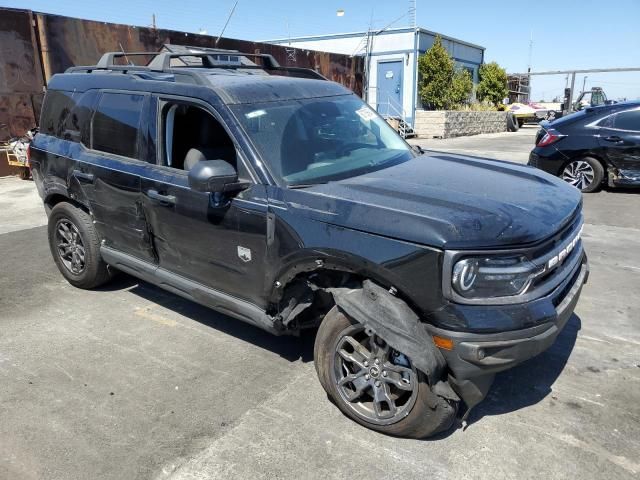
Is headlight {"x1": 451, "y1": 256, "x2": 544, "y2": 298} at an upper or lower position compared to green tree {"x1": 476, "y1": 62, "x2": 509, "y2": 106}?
lower

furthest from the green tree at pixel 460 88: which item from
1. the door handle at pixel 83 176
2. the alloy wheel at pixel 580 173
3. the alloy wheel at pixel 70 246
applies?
the door handle at pixel 83 176

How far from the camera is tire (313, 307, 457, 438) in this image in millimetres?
2766

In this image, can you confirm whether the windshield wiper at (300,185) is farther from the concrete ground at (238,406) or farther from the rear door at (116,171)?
the rear door at (116,171)

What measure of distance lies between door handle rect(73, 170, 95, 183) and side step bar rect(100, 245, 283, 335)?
612 millimetres

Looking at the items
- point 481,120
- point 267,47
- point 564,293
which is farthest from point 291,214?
point 481,120

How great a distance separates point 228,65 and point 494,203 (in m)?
2.94

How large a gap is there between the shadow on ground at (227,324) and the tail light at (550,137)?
7.04 meters

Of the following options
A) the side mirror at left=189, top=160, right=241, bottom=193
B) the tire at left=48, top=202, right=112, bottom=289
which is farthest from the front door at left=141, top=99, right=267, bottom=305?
the tire at left=48, top=202, right=112, bottom=289

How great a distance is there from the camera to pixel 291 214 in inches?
122

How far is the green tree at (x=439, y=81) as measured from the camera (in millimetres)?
23000

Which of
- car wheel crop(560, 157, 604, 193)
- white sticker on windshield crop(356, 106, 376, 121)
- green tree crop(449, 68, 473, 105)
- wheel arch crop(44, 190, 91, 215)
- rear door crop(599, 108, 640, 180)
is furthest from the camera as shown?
green tree crop(449, 68, 473, 105)

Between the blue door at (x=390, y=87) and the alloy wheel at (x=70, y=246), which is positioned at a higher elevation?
the blue door at (x=390, y=87)

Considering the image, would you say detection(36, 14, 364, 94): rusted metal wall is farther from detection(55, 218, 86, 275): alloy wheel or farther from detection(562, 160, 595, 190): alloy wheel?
detection(562, 160, 595, 190): alloy wheel

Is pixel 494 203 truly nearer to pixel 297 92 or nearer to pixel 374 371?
pixel 374 371
